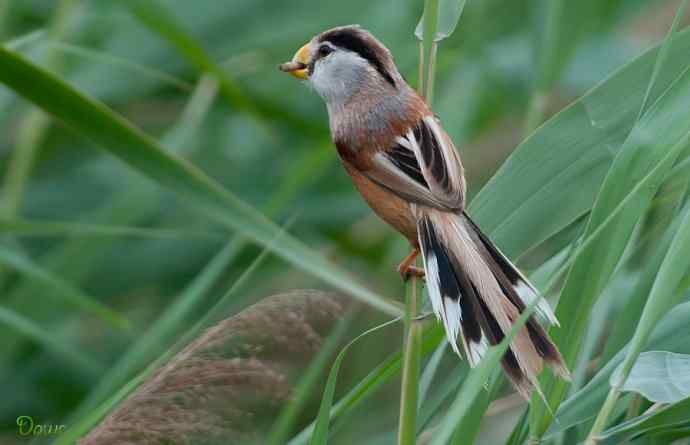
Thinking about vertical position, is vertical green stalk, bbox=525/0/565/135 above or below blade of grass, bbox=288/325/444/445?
above

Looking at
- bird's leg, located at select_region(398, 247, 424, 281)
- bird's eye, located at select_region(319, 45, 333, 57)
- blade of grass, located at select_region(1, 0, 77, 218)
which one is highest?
bird's eye, located at select_region(319, 45, 333, 57)

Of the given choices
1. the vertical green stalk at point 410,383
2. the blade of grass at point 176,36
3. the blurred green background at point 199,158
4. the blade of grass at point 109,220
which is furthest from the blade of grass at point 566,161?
the blade of grass at point 109,220

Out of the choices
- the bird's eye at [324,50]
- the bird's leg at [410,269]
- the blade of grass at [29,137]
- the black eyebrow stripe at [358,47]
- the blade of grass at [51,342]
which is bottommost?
the blade of grass at [51,342]

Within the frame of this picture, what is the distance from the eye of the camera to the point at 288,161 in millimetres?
3838

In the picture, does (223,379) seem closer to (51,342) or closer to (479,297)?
(479,297)

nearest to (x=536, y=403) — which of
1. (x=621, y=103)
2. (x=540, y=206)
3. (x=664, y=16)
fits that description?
(x=540, y=206)

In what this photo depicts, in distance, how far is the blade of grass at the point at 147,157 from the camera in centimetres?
177

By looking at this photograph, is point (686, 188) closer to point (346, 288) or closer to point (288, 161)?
point (346, 288)

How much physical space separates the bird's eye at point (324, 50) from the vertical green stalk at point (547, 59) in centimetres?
53

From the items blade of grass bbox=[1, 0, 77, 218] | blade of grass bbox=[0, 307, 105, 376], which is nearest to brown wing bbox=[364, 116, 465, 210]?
blade of grass bbox=[0, 307, 105, 376]

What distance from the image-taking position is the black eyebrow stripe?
2.33 meters

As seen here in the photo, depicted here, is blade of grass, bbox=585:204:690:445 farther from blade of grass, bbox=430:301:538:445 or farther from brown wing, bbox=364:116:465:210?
brown wing, bbox=364:116:465:210

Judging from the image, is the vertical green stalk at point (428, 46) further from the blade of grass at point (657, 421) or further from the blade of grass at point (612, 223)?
the blade of grass at point (657, 421)

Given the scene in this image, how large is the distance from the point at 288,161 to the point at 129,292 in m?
0.78
